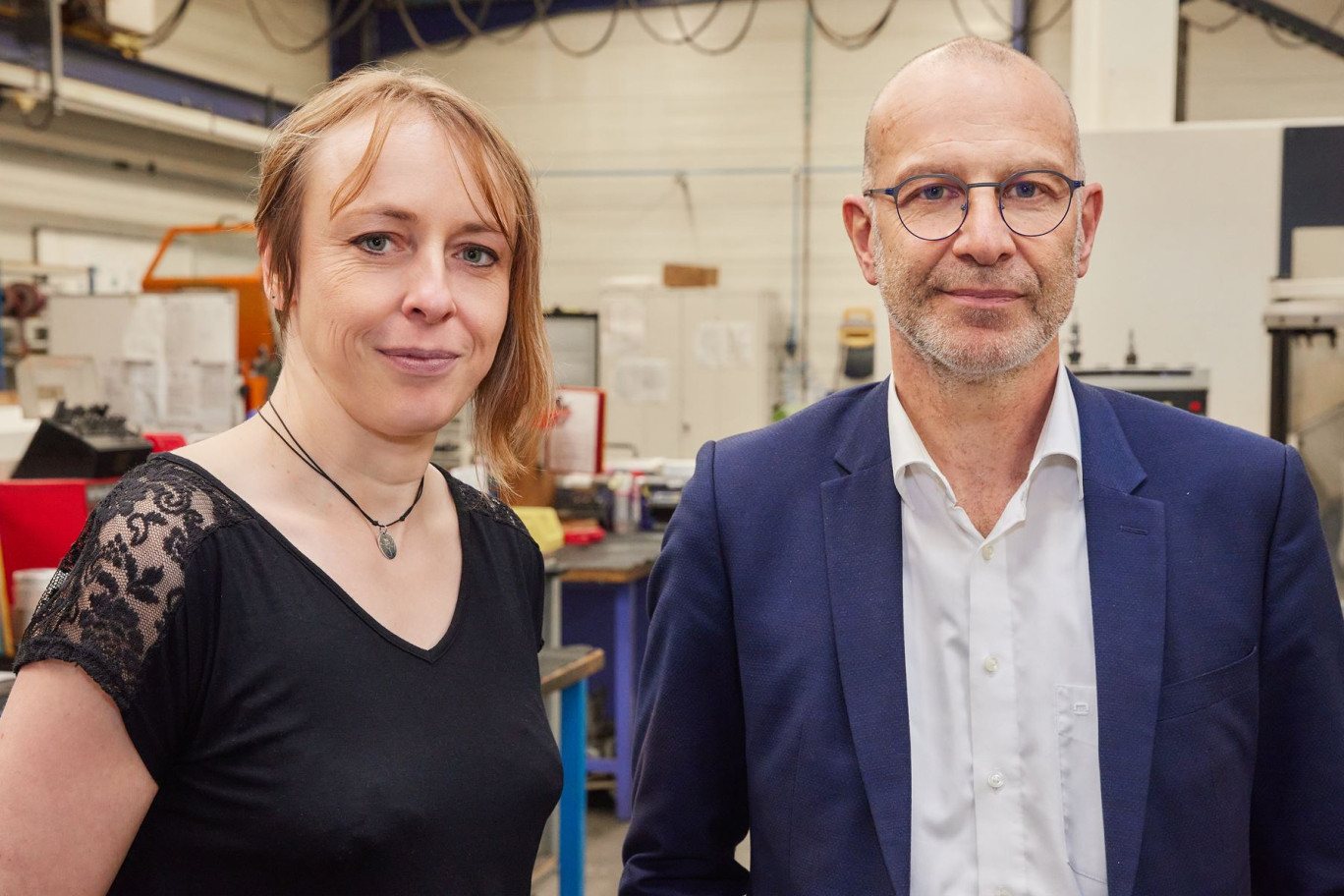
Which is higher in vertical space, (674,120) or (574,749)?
(674,120)

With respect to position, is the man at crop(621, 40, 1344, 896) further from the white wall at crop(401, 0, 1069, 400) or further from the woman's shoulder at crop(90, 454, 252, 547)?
the white wall at crop(401, 0, 1069, 400)

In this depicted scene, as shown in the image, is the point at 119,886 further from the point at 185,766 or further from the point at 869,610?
the point at 869,610

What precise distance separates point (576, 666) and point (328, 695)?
1398mm

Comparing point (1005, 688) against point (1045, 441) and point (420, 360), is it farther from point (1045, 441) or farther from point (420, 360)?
point (420, 360)

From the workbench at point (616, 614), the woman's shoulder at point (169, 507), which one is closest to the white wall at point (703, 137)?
the workbench at point (616, 614)

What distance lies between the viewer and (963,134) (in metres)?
1.17

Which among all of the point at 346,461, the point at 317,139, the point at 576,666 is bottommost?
the point at 576,666

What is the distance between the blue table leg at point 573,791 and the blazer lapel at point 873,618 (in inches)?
53.2

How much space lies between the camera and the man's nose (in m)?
1.14

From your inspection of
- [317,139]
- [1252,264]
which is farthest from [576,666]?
[1252,264]

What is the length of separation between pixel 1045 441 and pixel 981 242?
219mm

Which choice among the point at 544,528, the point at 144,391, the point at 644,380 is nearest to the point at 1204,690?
the point at 544,528

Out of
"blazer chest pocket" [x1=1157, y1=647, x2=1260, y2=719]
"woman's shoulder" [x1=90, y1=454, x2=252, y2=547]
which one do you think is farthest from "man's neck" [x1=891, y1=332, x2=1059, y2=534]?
"woman's shoulder" [x1=90, y1=454, x2=252, y2=547]

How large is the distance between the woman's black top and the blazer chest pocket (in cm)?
63
